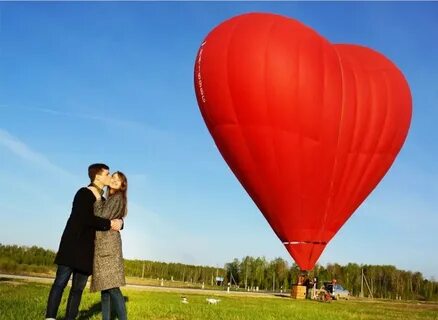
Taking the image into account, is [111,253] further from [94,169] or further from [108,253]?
[94,169]

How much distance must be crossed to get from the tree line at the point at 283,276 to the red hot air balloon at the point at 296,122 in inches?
2395

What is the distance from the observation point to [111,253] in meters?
6.96

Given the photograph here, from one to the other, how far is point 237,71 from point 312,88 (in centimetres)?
249

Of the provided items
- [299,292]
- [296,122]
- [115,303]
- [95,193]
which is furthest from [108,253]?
[299,292]

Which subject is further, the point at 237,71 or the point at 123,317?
the point at 237,71

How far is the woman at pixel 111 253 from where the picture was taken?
6855mm

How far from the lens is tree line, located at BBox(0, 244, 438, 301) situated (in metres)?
79.0

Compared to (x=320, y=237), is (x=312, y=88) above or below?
above

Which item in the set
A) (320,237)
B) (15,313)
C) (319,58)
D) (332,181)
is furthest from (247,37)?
(15,313)

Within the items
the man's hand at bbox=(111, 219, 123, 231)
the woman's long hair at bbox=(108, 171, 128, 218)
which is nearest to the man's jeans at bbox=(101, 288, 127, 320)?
the man's hand at bbox=(111, 219, 123, 231)

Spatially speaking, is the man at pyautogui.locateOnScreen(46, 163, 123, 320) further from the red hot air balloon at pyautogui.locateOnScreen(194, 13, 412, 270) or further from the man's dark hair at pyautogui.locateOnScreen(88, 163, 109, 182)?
the red hot air balloon at pyautogui.locateOnScreen(194, 13, 412, 270)

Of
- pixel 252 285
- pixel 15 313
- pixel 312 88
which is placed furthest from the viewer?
pixel 252 285

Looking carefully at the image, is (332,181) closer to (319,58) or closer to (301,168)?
(301,168)

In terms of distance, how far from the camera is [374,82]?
18797 mm
